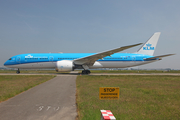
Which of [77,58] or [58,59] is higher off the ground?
[77,58]

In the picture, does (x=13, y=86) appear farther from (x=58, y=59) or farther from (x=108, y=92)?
(x=58, y=59)

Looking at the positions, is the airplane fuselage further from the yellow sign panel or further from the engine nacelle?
the yellow sign panel

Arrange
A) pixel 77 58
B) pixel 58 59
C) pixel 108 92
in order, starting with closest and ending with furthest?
pixel 108 92
pixel 58 59
pixel 77 58

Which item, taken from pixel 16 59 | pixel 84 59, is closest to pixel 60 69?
pixel 84 59

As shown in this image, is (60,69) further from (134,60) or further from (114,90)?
(114,90)

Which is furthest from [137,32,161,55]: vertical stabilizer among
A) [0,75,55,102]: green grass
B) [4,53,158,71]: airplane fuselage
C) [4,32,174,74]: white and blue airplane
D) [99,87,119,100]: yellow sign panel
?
[99,87,119,100]: yellow sign panel

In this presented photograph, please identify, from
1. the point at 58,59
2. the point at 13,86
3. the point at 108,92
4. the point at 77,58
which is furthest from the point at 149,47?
the point at 13,86

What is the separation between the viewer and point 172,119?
162 inches

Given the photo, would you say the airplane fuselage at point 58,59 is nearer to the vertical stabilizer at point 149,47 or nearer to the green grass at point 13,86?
the vertical stabilizer at point 149,47

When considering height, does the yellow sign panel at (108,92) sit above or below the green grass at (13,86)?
above

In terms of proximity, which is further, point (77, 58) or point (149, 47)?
point (149, 47)

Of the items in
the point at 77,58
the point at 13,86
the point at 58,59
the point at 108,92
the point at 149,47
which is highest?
the point at 149,47

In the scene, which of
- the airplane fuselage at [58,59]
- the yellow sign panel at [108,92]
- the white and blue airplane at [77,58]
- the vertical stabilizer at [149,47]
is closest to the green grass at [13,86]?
the yellow sign panel at [108,92]

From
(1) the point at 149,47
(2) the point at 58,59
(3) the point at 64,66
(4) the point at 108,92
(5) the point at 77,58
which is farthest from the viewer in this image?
(1) the point at 149,47
